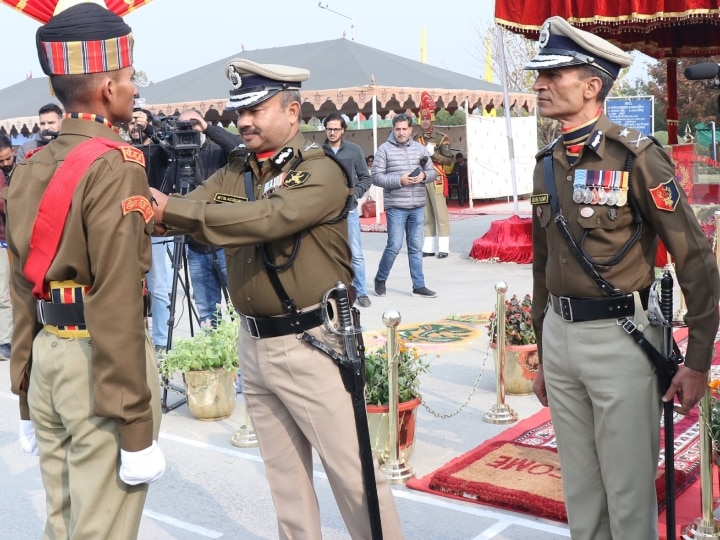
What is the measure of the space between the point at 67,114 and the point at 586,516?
7.58 feet

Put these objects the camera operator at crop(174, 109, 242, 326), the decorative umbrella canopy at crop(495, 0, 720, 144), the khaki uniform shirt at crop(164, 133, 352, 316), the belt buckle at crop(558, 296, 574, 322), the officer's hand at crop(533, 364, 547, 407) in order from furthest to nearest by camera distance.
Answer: the decorative umbrella canopy at crop(495, 0, 720, 144) < the camera operator at crop(174, 109, 242, 326) < the officer's hand at crop(533, 364, 547, 407) < the belt buckle at crop(558, 296, 574, 322) < the khaki uniform shirt at crop(164, 133, 352, 316)

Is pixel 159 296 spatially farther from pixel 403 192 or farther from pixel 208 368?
pixel 403 192

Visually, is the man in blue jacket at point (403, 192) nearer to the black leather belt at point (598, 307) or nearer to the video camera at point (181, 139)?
the video camera at point (181, 139)

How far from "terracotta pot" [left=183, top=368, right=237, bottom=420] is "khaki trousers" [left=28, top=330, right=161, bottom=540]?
3.20 metres

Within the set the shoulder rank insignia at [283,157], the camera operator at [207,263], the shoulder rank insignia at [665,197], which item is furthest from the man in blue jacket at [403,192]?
the shoulder rank insignia at [665,197]

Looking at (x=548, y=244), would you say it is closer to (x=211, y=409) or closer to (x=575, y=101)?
(x=575, y=101)

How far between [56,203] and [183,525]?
7.95 ft

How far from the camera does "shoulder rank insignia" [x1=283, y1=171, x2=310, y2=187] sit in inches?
125

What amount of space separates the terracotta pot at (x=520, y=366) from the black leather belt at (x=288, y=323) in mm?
3154

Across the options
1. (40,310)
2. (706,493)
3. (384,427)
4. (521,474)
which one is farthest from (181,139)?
(706,493)

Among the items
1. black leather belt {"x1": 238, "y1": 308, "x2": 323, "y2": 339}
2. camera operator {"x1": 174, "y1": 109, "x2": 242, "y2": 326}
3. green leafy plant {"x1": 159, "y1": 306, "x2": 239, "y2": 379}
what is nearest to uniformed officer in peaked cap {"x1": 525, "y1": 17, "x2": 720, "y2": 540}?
black leather belt {"x1": 238, "y1": 308, "x2": 323, "y2": 339}

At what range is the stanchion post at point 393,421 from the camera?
16.1ft

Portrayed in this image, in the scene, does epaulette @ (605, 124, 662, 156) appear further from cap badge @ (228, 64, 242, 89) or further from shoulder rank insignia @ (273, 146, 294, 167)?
cap badge @ (228, 64, 242, 89)

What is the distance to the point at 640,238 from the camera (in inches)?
125
